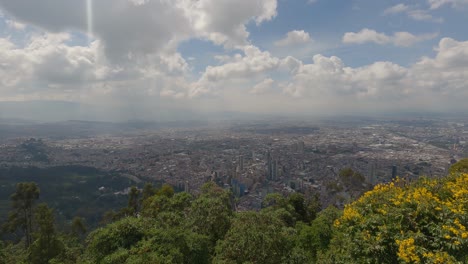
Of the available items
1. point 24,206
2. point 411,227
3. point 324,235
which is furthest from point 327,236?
point 24,206

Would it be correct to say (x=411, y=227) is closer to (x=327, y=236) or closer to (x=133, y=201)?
(x=327, y=236)

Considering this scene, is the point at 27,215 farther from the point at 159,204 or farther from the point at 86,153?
the point at 86,153

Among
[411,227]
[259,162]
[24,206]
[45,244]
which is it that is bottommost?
[259,162]

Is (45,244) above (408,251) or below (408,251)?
below

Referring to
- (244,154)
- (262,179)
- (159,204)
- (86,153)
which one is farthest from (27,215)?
(86,153)

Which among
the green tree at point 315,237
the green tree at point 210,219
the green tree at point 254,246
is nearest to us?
the green tree at point 254,246

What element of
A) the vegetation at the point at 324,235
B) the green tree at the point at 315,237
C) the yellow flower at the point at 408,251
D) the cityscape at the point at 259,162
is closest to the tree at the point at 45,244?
the vegetation at the point at 324,235

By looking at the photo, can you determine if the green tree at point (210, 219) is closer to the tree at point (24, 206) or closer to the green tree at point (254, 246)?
the green tree at point (254, 246)

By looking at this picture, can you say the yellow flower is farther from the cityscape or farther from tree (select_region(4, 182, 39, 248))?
the cityscape
